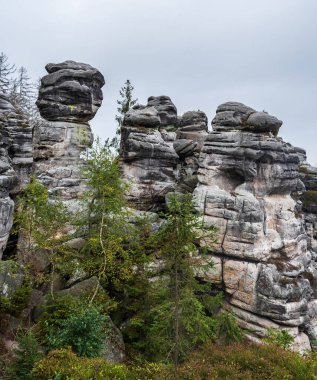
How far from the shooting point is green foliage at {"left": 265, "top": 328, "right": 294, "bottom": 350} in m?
17.3

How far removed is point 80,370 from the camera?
11.2 m

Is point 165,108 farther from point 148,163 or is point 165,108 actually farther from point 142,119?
point 148,163

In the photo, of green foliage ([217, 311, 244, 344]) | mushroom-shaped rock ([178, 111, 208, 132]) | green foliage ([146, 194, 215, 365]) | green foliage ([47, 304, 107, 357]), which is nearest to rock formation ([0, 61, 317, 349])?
green foliage ([217, 311, 244, 344])

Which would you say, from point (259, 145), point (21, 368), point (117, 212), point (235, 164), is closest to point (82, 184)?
point (117, 212)

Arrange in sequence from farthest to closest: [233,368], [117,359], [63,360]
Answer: [117,359]
[63,360]
[233,368]

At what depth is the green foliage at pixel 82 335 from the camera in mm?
14266

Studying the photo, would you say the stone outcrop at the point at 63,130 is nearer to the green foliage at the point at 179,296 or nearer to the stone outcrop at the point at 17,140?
the stone outcrop at the point at 17,140

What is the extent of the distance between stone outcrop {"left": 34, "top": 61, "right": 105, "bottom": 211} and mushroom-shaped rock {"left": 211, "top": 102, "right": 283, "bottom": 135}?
1004 cm

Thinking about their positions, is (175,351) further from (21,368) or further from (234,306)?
(234,306)

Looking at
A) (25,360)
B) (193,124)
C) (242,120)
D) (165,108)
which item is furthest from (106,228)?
(193,124)

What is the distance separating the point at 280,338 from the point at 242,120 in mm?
13723

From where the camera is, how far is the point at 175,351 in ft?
47.1

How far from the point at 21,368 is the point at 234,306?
42.5 ft

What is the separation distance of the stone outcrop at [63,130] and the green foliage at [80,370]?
1461 centimetres
